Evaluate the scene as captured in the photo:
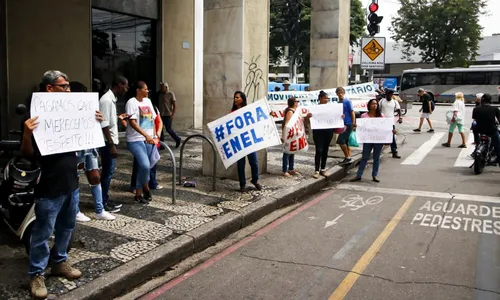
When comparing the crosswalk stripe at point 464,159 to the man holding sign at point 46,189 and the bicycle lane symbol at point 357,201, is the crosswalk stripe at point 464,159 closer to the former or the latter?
the bicycle lane symbol at point 357,201

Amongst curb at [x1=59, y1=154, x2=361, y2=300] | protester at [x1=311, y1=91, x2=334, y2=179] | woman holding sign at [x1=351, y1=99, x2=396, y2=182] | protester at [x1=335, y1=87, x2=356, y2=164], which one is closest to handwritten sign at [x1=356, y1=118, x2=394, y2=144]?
woman holding sign at [x1=351, y1=99, x2=396, y2=182]

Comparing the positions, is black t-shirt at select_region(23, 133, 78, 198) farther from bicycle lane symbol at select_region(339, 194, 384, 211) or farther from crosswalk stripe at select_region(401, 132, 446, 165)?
crosswalk stripe at select_region(401, 132, 446, 165)

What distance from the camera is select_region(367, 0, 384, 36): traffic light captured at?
49.5ft

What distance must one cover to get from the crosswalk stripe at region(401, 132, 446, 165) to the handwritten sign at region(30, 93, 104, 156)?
9101mm

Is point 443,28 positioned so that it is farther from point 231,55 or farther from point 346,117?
point 231,55

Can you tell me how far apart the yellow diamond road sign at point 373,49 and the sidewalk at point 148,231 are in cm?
694

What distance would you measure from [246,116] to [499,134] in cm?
648

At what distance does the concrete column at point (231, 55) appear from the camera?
877 centimetres

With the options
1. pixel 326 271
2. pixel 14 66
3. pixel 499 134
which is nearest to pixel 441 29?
pixel 499 134

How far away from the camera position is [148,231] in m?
5.77

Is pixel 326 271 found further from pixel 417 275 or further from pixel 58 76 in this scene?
pixel 58 76

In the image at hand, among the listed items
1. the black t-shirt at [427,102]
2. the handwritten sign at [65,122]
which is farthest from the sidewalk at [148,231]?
the black t-shirt at [427,102]

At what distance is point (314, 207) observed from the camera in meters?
7.71

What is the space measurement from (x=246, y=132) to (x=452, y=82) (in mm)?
36908
